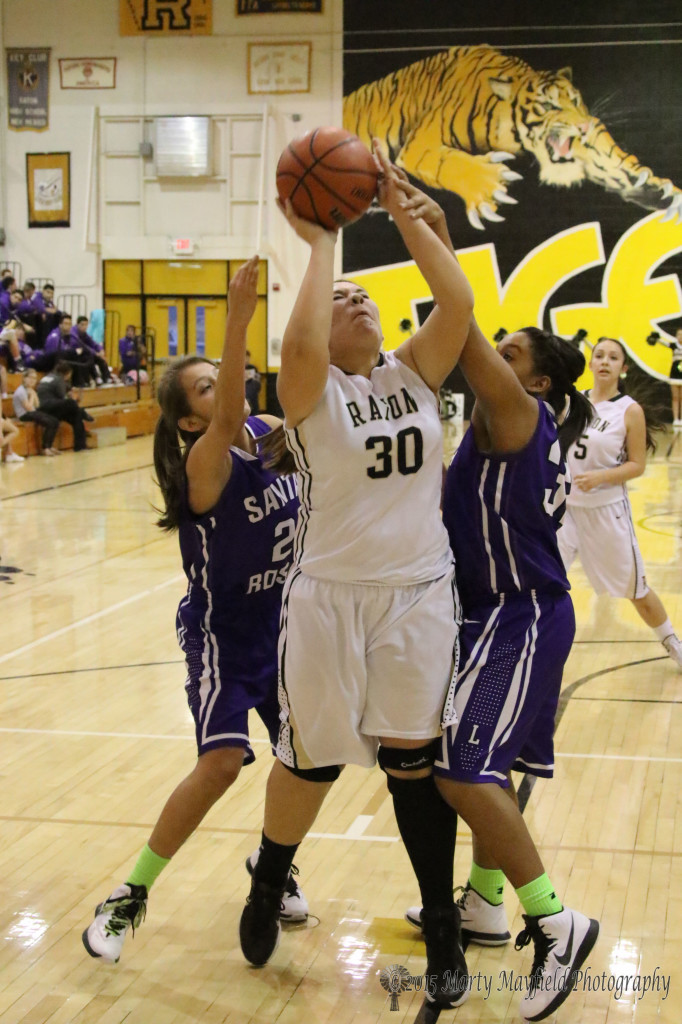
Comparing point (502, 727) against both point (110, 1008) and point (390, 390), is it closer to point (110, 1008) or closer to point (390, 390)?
point (390, 390)

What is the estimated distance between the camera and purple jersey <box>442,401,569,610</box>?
280 cm

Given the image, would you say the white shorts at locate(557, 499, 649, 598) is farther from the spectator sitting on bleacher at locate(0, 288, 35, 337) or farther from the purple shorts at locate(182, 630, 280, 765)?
the spectator sitting on bleacher at locate(0, 288, 35, 337)

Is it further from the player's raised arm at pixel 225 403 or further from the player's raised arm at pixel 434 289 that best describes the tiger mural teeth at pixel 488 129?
the player's raised arm at pixel 434 289

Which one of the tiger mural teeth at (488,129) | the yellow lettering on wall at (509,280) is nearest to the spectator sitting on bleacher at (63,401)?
the yellow lettering on wall at (509,280)

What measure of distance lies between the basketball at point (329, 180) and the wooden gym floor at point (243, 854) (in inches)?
75.5

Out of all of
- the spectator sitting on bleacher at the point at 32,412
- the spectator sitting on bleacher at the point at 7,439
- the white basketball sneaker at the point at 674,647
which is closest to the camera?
the white basketball sneaker at the point at 674,647

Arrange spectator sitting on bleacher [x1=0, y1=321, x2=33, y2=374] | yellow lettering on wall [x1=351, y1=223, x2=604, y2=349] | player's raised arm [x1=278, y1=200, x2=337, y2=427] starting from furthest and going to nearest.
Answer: yellow lettering on wall [x1=351, y1=223, x2=604, y2=349], spectator sitting on bleacher [x1=0, y1=321, x2=33, y2=374], player's raised arm [x1=278, y1=200, x2=337, y2=427]

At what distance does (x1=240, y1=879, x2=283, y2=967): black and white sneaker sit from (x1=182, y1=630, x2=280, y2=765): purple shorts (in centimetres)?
35

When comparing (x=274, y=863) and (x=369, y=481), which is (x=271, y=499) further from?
(x=274, y=863)

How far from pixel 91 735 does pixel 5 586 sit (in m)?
3.31

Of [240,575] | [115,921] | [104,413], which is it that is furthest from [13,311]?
[115,921]

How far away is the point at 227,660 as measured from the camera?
10.4 ft

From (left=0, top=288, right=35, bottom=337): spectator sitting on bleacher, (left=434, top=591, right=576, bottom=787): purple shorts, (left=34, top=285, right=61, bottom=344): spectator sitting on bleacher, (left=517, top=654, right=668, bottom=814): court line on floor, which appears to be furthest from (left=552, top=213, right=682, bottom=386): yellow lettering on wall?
(left=434, top=591, right=576, bottom=787): purple shorts

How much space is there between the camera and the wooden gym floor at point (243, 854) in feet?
9.35
